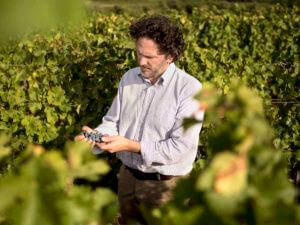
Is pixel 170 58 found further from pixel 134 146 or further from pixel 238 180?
pixel 238 180

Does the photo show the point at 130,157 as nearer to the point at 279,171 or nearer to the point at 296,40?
the point at 279,171

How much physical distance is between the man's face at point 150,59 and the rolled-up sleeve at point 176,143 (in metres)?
0.21

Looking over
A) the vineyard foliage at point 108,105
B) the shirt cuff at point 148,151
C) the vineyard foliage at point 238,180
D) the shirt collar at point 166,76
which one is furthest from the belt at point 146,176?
the vineyard foliage at point 238,180

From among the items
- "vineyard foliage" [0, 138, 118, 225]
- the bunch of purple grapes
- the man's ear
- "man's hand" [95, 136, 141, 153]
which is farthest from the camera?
the man's ear

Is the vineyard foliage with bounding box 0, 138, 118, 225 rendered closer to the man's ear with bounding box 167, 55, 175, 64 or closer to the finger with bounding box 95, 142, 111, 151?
the finger with bounding box 95, 142, 111, 151

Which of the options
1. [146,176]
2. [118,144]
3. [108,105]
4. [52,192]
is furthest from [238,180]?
[108,105]

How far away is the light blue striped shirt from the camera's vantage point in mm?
2668

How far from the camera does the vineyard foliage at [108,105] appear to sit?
0.83 metres

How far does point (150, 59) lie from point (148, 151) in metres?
0.50

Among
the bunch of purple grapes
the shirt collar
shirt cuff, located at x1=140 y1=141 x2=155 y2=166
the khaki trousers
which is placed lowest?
the khaki trousers

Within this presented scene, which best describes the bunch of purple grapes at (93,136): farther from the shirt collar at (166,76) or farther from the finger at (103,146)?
the shirt collar at (166,76)

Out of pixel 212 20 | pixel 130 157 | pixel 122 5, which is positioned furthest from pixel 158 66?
pixel 122 5

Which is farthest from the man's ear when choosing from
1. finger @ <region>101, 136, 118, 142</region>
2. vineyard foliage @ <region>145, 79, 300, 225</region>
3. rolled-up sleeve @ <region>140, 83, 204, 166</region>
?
vineyard foliage @ <region>145, 79, 300, 225</region>

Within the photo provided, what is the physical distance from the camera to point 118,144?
8.55ft
